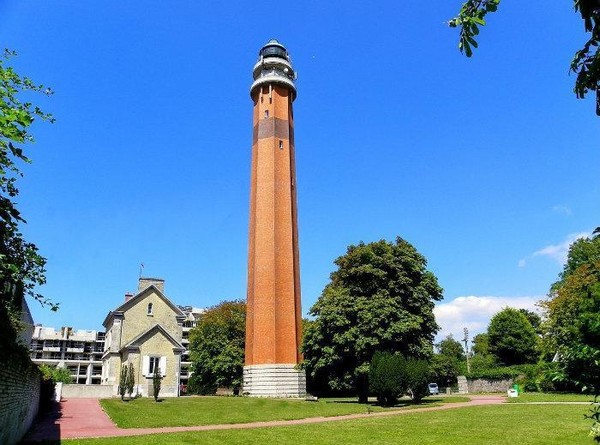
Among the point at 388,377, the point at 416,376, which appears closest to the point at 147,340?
the point at 388,377

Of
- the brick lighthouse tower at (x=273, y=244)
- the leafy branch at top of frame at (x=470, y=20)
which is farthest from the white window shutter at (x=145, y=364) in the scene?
the leafy branch at top of frame at (x=470, y=20)

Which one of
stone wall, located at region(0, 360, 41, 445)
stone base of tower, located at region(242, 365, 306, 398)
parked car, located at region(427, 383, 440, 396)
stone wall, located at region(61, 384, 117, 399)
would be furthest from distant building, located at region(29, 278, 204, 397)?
parked car, located at region(427, 383, 440, 396)

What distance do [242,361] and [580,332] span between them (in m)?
44.1

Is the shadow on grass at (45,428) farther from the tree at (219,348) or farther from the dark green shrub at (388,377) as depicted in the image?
the tree at (219,348)

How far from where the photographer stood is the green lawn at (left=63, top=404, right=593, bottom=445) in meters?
14.0

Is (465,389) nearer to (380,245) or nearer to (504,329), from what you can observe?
(504,329)

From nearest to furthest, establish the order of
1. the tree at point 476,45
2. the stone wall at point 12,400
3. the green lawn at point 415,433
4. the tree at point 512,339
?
the tree at point 476,45
the stone wall at point 12,400
the green lawn at point 415,433
the tree at point 512,339

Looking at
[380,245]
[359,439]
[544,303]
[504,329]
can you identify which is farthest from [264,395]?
[504,329]

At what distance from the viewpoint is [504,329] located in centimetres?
5916

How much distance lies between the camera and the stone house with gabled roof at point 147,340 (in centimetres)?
3762

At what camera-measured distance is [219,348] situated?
4794cm

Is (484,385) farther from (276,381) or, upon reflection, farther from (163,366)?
(163,366)

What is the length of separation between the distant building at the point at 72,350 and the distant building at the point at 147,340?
46042mm

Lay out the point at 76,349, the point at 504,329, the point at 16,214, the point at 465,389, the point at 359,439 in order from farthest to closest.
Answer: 1. the point at 76,349
2. the point at 504,329
3. the point at 465,389
4. the point at 359,439
5. the point at 16,214
